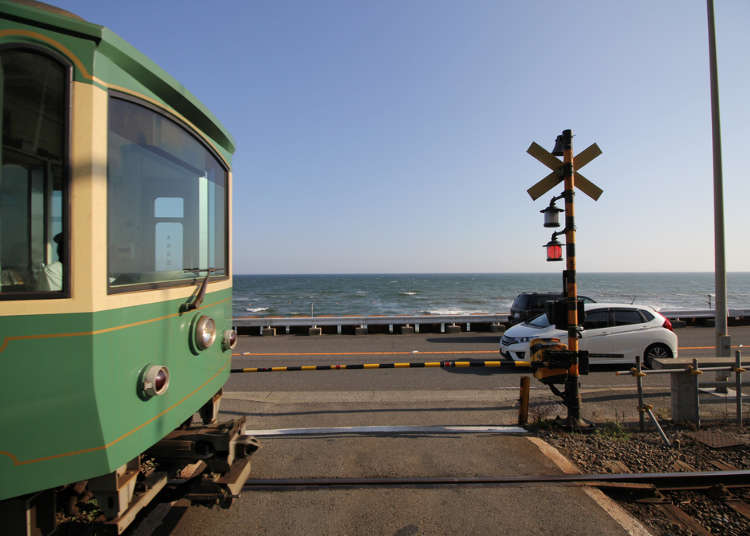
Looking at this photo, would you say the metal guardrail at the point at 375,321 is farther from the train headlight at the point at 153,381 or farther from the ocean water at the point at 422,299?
the train headlight at the point at 153,381

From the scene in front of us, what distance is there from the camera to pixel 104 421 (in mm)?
1964

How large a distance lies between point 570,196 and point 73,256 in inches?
217

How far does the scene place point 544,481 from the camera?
3.87m

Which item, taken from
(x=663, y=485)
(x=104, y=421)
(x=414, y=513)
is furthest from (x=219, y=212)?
(x=663, y=485)

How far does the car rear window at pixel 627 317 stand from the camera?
9.64 meters

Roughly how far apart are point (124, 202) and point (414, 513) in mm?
3183

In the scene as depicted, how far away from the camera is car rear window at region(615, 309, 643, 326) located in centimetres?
964

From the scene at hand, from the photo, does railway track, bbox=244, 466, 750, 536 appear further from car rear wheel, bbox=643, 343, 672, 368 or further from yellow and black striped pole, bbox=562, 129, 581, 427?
car rear wheel, bbox=643, 343, 672, 368

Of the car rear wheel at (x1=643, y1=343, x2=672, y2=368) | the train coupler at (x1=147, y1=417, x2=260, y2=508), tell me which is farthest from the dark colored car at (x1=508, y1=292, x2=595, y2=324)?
the train coupler at (x1=147, y1=417, x2=260, y2=508)

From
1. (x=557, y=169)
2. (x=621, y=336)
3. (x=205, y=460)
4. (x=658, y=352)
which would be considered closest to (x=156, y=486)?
(x=205, y=460)

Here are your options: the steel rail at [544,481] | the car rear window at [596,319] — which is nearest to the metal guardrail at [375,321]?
the car rear window at [596,319]

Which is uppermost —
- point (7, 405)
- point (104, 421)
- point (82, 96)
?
point (82, 96)

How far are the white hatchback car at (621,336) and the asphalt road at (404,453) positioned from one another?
53cm

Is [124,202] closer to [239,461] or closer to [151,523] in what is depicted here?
[239,461]
